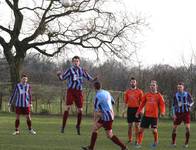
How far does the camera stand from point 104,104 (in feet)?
47.7

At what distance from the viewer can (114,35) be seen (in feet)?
152

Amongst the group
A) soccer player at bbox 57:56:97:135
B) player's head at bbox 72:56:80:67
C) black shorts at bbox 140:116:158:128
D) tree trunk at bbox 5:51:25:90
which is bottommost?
black shorts at bbox 140:116:158:128

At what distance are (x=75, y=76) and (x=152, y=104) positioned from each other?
2.76 metres

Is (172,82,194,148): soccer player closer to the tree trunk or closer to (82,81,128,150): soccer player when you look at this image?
(82,81,128,150): soccer player

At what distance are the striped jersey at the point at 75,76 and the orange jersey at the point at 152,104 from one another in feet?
6.58

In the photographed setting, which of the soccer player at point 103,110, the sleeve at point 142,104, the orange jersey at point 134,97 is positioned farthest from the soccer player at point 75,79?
the soccer player at point 103,110

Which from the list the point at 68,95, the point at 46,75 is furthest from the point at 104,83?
the point at 68,95

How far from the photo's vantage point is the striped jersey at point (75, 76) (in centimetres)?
1803

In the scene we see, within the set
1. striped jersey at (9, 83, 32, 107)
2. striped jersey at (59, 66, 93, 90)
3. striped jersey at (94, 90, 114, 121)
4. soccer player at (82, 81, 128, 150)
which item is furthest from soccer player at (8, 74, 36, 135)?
striped jersey at (94, 90, 114, 121)

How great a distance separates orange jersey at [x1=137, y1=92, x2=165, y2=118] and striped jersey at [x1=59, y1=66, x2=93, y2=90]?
201cm

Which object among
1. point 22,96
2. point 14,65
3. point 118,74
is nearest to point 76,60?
point 22,96

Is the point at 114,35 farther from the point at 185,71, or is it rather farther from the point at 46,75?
→ the point at 46,75

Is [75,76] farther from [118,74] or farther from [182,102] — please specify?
[118,74]

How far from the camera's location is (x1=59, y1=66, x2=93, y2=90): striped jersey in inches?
710
